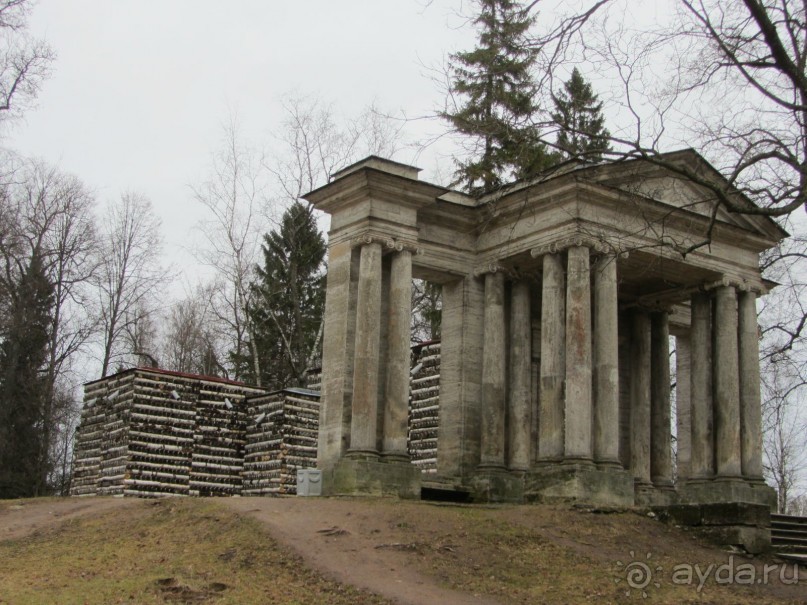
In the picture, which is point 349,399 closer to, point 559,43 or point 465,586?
point 465,586

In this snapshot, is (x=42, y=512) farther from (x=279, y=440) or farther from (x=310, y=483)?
(x=279, y=440)

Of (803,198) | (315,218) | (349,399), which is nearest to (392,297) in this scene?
(349,399)

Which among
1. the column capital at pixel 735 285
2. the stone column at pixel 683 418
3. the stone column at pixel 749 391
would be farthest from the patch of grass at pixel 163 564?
the stone column at pixel 683 418

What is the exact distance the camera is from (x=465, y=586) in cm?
1533

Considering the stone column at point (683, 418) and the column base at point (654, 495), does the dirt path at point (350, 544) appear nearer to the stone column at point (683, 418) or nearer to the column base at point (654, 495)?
the column base at point (654, 495)

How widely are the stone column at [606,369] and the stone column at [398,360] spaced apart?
4.47 m

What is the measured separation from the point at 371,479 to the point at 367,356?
2.78m

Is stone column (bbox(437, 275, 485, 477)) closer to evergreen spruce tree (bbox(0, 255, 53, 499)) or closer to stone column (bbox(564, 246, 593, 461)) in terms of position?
stone column (bbox(564, 246, 593, 461))

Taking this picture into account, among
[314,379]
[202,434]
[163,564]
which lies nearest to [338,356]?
[163,564]

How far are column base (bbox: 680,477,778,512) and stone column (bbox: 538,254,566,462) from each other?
14.4 feet

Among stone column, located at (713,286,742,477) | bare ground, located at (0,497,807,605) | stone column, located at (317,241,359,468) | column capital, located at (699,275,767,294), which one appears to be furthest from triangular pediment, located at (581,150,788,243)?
bare ground, located at (0,497,807,605)

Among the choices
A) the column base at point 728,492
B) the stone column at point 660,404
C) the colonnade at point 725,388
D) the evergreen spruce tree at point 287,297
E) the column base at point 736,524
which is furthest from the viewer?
the evergreen spruce tree at point 287,297

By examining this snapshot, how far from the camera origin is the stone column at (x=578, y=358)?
892 inches

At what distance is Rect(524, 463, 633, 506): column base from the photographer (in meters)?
22.2
